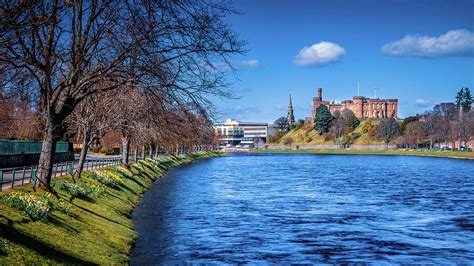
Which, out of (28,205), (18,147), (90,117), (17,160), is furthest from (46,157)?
(18,147)

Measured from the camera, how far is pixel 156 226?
31.4 metres

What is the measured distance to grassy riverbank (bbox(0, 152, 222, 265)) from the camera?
53.8 feet

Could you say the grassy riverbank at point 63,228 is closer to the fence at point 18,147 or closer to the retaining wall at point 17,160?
the retaining wall at point 17,160

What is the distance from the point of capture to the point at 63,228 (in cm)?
2108

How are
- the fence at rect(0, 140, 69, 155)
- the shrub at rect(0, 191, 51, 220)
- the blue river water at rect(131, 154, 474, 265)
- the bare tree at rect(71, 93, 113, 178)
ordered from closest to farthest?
1. the shrub at rect(0, 191, 51, 220)
2. the blue river water at rect(131, 154, 474, 265)
3. the bare tree at rect(71, 93, 113, 178)
4. the fence at rect(0, 140, 69, 155)

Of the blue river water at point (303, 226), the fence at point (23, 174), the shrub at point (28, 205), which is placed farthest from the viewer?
the fence at point (23, 174)

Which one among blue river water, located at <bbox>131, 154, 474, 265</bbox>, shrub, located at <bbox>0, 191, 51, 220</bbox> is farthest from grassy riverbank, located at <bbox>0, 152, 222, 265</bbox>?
blue river water, located at <bbox>131, 154, 474, 265</bbox>

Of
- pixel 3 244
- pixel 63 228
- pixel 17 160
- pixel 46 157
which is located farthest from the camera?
pixel 17 160

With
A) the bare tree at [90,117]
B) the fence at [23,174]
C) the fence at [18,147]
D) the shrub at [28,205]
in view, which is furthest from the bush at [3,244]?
the fence at [18,147]

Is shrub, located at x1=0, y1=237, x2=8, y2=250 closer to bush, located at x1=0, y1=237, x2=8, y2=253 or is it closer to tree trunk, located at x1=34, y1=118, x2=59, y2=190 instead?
bush, located at x1=0, y1=237, x2=8, y2=253

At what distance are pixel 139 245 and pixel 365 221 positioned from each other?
16045 millimetres

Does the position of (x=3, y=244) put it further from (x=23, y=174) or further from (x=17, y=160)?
(x=17, y=160)

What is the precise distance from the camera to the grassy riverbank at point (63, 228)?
53.8ft

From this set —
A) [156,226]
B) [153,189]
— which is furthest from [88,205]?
[153,189]
